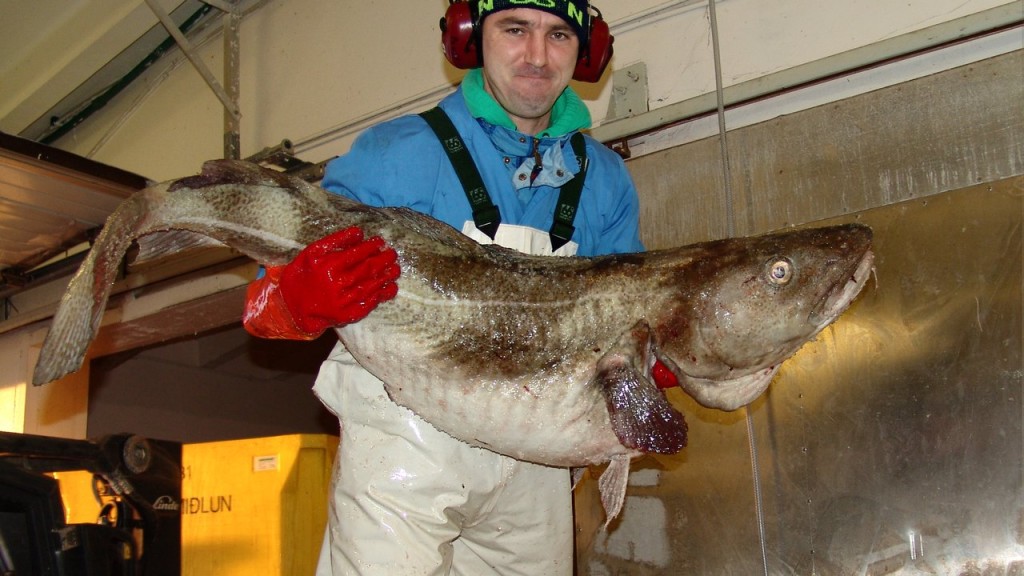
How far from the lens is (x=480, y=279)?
2.12 metres

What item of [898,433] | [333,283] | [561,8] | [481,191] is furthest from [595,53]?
[898,433]

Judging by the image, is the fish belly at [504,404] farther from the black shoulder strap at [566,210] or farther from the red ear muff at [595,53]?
the red ear muff at [595,53]

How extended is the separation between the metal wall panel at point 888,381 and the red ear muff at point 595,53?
904 mm

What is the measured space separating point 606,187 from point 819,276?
873 mm

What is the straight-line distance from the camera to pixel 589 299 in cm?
207

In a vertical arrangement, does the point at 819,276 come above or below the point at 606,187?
below

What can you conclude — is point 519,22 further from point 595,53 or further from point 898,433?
point 898,433

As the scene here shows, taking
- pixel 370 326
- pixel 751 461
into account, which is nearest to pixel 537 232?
pixel 370 326

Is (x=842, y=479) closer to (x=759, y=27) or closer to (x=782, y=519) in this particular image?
(x=782, y=519)

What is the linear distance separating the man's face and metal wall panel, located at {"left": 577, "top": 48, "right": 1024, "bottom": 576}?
1117 millimetres

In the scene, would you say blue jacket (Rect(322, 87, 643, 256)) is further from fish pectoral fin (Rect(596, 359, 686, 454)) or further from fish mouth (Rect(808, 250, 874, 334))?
fish mouth (Rect(808, 250, 874, 334))

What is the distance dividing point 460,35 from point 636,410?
4.43 ft

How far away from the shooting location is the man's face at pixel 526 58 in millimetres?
2543

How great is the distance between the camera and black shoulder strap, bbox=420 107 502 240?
2350 millimetres
